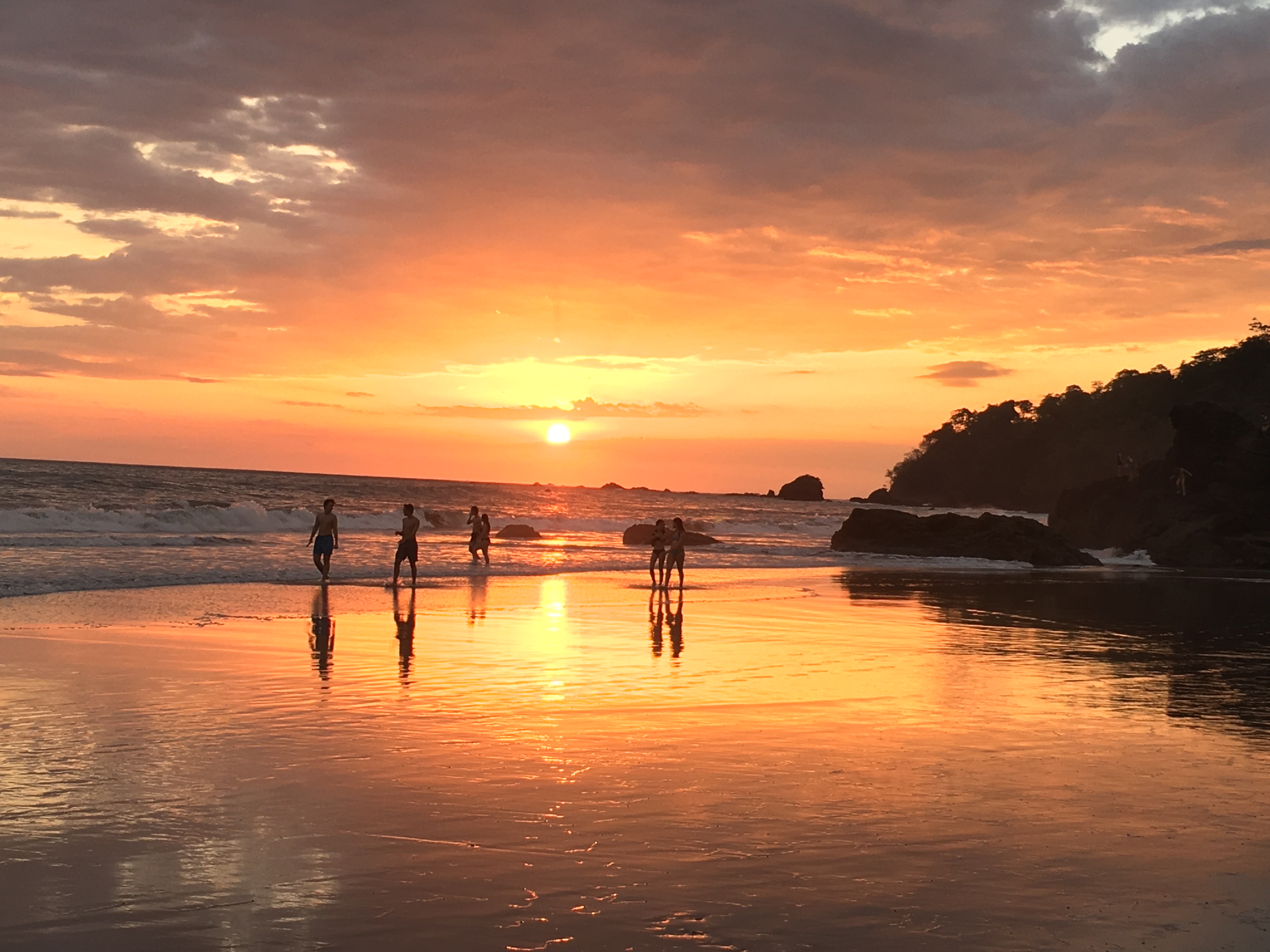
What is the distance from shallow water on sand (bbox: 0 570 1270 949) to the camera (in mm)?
4996

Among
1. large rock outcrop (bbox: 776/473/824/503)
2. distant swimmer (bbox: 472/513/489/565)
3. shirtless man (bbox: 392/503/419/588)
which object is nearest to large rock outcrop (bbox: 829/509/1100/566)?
distant swimmer (bbox: 472/513/489/565)

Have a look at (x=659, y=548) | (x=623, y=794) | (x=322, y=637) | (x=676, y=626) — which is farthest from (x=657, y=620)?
(x=623, y=794)

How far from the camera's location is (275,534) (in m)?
48.6

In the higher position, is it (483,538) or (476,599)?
(483,538)

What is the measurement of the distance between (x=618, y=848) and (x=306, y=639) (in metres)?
10.3

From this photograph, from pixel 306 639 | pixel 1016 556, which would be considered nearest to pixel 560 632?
pixel 306 639

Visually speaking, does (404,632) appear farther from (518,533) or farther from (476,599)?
(518,533)

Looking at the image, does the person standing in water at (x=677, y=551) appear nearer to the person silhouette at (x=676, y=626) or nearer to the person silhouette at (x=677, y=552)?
the person silhouette at (x=677, y=552)

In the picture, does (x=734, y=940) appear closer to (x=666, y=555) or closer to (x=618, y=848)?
(x=618, y=848)

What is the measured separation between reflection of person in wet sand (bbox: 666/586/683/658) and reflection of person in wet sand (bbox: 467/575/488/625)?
129 inches

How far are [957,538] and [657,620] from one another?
30.2m

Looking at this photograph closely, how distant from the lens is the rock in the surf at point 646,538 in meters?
51.6

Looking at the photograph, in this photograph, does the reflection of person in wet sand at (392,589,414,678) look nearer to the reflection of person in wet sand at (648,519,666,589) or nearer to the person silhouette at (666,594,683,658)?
the person silhouette at (666,594,683,658)

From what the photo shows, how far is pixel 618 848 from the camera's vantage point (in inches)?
236
